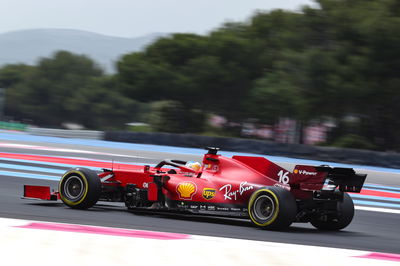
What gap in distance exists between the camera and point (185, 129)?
40875 mm

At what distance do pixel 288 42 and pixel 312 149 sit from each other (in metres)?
12.7

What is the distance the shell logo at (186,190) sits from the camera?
8.13 meters

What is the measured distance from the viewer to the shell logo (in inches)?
320

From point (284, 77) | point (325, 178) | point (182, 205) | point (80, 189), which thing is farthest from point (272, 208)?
point (284, 77)

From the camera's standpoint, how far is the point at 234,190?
7941mm

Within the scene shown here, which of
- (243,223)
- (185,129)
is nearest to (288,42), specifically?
(185,129)

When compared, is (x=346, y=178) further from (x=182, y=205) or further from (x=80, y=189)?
(x=80, y=189)

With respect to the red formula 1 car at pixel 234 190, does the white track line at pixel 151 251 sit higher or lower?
lower

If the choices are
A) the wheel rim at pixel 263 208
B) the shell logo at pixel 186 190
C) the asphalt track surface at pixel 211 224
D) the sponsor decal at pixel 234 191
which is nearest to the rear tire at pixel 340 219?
the asphalt track surface at pixel 211 224

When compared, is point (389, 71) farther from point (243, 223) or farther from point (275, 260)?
point (275, 260)

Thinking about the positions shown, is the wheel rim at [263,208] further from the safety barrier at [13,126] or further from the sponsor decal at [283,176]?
the safety barrier at [13,126]

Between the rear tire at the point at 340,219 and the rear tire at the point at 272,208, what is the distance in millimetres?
801

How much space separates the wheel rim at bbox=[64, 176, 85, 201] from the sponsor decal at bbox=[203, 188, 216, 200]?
5.56ft

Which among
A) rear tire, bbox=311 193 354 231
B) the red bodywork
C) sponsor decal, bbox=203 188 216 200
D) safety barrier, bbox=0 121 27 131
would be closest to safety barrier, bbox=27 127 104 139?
safety barrier, bbox=0 121 27 131
